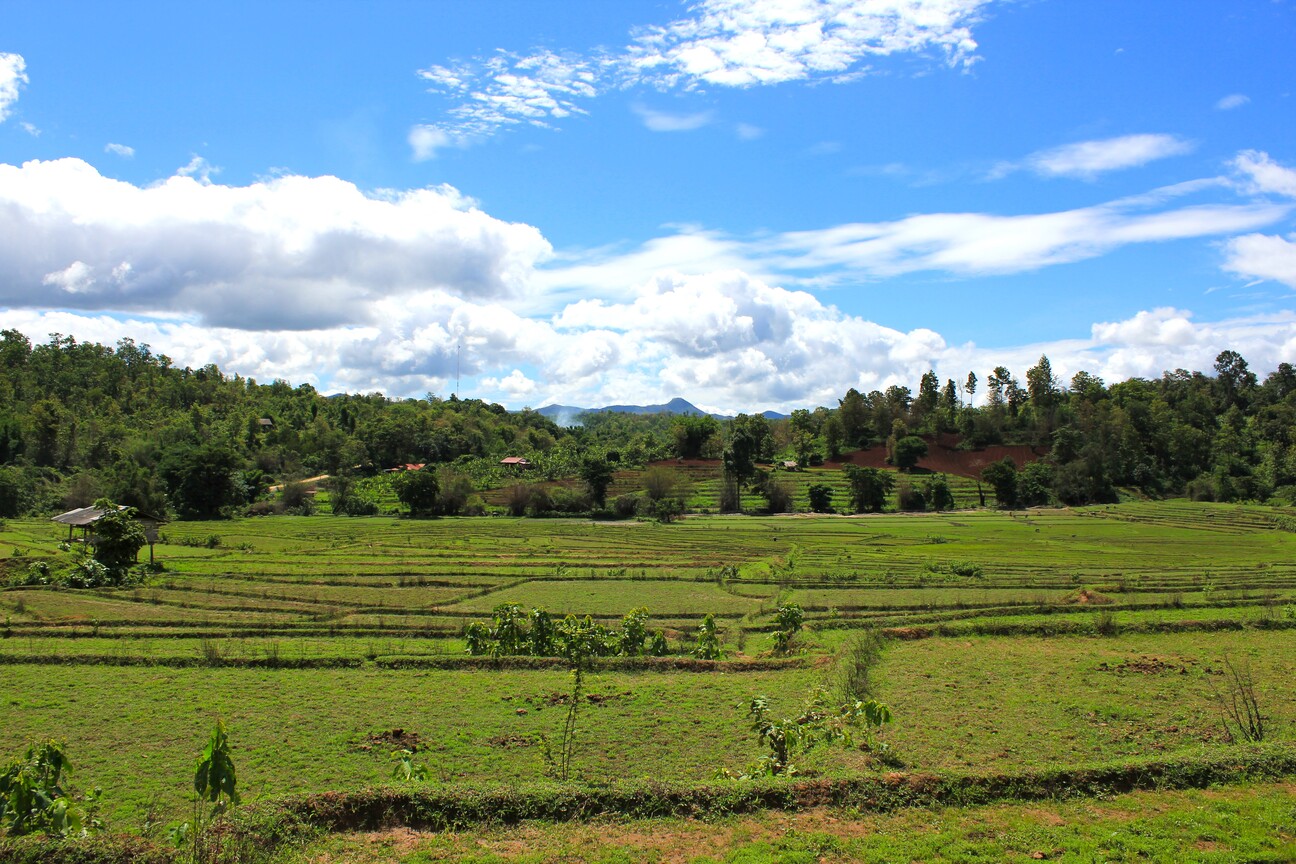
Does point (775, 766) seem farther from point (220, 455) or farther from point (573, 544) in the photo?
point (220, 455)

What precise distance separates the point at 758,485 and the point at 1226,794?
267 ft

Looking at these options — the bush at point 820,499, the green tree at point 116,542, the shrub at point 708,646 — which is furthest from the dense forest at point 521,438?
the shrub at point 708,646

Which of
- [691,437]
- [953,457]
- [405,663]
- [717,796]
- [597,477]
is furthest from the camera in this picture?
[691,437]

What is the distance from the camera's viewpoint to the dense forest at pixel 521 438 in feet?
281

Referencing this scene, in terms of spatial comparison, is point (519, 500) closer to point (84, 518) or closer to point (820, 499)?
point (820, 499)

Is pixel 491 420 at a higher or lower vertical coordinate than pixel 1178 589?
higher

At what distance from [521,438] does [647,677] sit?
131m

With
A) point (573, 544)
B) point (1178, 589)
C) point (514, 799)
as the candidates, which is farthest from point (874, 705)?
point (573, 544)

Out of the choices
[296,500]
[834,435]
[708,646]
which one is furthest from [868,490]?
[708,646]

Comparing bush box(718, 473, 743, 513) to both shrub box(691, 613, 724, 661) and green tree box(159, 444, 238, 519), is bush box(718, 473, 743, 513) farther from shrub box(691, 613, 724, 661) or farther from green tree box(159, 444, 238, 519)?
shrub box(691, 613, 724, 661)

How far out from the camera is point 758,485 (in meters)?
93.2

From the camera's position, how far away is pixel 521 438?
148 meters

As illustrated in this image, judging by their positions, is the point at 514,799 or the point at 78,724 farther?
the point at 78,724

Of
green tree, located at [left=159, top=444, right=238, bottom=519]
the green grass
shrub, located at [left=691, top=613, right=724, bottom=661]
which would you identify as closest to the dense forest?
green tree, located at [left=159, top=444, right=238, bottom=519]
